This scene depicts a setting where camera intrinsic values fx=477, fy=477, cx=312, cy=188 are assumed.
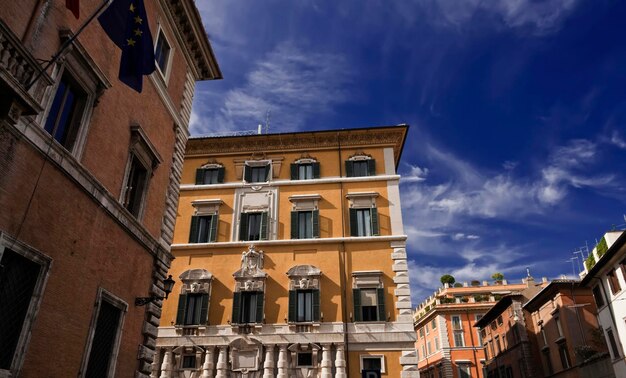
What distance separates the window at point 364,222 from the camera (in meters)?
24.0

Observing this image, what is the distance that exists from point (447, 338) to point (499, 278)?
1706cm

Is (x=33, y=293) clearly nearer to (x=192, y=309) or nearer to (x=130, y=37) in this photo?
(x=130, y=37)

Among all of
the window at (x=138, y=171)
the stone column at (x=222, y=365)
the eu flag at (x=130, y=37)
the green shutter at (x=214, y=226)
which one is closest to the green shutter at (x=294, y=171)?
the green shutter at (x=214, y=226)

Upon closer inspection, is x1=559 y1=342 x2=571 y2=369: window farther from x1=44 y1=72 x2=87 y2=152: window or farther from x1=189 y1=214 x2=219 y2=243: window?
x1=44 y1=72 x2=87 y2=152: window

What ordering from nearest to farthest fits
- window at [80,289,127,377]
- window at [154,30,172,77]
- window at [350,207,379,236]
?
window at [80,289,127,377] → window at [154,30,172,77] → window at [350,207,379,236]

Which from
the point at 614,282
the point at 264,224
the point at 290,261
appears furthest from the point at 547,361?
the point at 264,224

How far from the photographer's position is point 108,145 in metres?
10.9

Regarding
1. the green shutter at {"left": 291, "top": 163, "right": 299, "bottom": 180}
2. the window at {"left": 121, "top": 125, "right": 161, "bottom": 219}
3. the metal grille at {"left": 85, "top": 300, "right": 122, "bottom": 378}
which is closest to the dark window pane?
the window at {"left": 121, "top": 125, "right": 161, "bottom": 219}

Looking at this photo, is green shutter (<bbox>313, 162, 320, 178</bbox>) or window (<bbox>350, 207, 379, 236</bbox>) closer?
window (<bbox>350, 207, 379, 236</bbox>)

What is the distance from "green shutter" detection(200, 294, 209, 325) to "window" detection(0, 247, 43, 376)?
1486 centimetres

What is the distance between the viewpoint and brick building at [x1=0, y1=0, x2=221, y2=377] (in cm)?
775

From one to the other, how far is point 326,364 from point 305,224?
23.3 ft

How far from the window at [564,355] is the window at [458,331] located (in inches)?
856

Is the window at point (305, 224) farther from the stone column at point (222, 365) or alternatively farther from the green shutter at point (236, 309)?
the stone column at point (222, 365)
